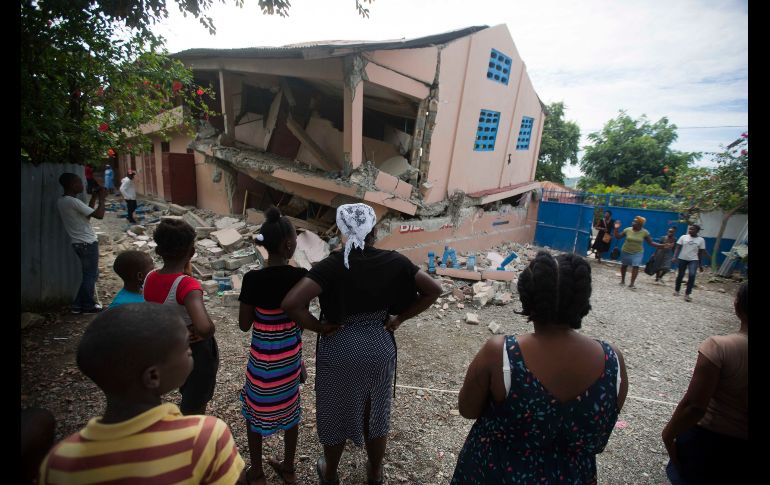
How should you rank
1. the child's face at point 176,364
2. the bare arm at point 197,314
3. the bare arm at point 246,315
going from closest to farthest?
1. the child's face at point 176,364
2. the bare arm at point 197,314
3. the bare arm at point 246,315

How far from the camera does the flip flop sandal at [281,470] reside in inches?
91.0

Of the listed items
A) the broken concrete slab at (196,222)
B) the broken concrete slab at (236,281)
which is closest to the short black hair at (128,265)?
the broken concrete slab at (236,281)

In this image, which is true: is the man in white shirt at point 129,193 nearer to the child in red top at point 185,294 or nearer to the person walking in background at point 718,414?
the child in red top at point 185,294

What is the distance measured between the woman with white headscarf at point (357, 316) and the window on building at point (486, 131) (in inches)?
309

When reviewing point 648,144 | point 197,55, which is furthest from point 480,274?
point 648,144

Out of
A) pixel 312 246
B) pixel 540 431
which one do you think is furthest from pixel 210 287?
pixel 540 431

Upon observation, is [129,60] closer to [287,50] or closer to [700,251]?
[287,50]

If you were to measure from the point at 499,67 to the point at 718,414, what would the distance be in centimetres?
945

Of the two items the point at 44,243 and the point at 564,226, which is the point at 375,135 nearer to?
the point at 44,243

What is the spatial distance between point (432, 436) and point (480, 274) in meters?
4.45

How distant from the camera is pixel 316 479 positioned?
2.40 m

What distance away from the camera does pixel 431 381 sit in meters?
3.78

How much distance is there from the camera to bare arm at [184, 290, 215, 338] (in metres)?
1.79

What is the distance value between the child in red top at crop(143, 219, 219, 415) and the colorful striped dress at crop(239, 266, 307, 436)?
0.23 m
